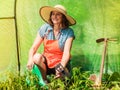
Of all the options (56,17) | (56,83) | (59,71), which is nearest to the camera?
(56,83)

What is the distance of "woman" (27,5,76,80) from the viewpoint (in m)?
7.41

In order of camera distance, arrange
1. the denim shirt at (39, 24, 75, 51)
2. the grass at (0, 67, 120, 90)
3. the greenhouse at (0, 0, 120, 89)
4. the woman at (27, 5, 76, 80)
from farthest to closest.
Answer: the greenhouse at (0, 0, 120, 89)
the denim shirt at (39, 24, 75, 51)
the woman at (27, 5, 76, 80)
the grass at (0, 67, 120, 90)

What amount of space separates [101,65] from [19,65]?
1.27 metres

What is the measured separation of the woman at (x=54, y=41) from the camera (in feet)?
24.3

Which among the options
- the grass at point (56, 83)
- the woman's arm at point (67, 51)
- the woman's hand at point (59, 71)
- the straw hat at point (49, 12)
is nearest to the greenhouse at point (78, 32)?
the straw hat at point (49, 12)

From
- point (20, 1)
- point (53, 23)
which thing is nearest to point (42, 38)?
point (53, 23)

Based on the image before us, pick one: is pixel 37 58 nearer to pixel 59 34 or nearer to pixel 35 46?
pixel 35 46

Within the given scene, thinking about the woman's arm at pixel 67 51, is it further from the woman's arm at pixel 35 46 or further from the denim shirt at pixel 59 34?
the woman's arm at pixel 35 46

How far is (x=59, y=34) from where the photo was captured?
299 inches

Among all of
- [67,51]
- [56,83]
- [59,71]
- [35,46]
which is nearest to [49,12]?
[35,46]

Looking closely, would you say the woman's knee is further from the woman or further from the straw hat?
the straw hat

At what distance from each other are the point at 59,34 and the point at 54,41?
0.11 metres

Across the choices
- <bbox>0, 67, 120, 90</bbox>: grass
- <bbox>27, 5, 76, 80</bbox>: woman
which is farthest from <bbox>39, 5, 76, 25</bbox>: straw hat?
<bbox>0, 67, 120, 90</bbox>: grass

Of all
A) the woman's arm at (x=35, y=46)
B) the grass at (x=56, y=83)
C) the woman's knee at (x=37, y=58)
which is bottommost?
the grass at (x=56, y=83)
